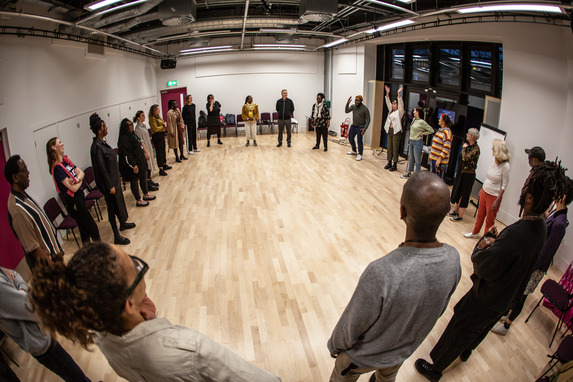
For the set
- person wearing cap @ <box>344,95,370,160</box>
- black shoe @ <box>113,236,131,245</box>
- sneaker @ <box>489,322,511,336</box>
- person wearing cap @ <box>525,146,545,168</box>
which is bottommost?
sneaker @ <box>489,322,511,336</box>

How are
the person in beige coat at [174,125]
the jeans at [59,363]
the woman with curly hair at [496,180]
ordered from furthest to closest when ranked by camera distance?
the person in beige coat at [174,125] → the woman with curly hair at [496,180] → the jeans at [59,363]

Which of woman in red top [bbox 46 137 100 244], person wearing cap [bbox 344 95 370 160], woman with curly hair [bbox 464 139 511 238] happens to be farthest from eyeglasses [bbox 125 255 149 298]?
person wearing cap [bbox 344 95 370 160]

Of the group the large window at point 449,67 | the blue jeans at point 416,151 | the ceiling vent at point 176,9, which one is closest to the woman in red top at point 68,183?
the ceiling vent at point 176,9

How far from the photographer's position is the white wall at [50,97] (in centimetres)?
423

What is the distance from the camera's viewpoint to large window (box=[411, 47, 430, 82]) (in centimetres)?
778

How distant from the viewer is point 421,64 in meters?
8.05

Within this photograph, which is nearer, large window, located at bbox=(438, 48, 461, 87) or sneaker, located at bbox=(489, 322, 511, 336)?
sneaker, located at bbox=(489, 322, 511, 336)

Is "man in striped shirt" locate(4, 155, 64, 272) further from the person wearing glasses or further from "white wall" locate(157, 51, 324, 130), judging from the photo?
"white wall" locate(157, 51, 324, 130)

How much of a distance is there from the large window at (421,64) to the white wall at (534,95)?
2505 millimetres

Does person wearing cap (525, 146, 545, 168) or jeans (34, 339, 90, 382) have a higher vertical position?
person wearing cap (525, 146, 545, 168)

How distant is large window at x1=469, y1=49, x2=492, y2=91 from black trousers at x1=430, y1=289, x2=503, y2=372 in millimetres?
5146

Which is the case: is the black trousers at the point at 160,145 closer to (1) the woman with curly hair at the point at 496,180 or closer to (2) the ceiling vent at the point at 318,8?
(2) the ceiling vent at the point at 318,8

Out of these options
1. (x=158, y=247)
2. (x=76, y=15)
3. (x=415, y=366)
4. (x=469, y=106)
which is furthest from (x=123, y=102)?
(x=415, y=366)

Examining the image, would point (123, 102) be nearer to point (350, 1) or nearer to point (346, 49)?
point (350, 1)
